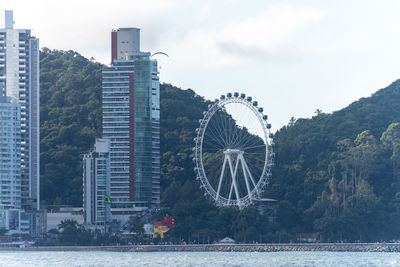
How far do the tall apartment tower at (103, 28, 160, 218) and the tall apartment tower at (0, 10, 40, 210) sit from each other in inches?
481

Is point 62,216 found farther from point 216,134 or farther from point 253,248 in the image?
point 253,248

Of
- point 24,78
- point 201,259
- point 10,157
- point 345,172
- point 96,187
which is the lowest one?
point 201,259

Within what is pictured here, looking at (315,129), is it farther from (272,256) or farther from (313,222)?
(272,256)

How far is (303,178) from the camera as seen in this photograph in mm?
175375

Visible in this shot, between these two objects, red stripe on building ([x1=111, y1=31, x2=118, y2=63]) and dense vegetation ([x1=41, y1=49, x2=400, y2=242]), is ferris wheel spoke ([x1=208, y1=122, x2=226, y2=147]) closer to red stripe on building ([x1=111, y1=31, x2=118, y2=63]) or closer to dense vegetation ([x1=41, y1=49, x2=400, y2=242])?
dense vegetation ([x1=41, y1=49, x2=400, y2=242])

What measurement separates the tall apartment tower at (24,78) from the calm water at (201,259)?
3446cm

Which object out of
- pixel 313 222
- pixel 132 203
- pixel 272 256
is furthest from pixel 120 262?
pixel 132 203

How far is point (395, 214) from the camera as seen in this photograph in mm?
161500

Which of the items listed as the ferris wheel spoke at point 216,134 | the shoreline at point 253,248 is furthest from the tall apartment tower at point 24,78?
the ferris wheel spoke at point 216,134

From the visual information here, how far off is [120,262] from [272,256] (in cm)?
1938

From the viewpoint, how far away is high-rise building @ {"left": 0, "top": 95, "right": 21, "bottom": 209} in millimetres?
180250

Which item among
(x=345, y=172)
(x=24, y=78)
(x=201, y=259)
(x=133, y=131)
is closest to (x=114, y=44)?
(x=133, y=131)

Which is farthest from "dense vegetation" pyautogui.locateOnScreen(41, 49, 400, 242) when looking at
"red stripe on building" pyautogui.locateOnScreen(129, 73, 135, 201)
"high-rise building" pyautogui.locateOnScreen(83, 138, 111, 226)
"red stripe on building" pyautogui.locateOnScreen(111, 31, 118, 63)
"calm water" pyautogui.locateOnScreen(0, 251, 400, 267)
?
"red stripe on building" pyautogui.locateOnScreen(111, 31, 118, 63)

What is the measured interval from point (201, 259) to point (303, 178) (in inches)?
1841
